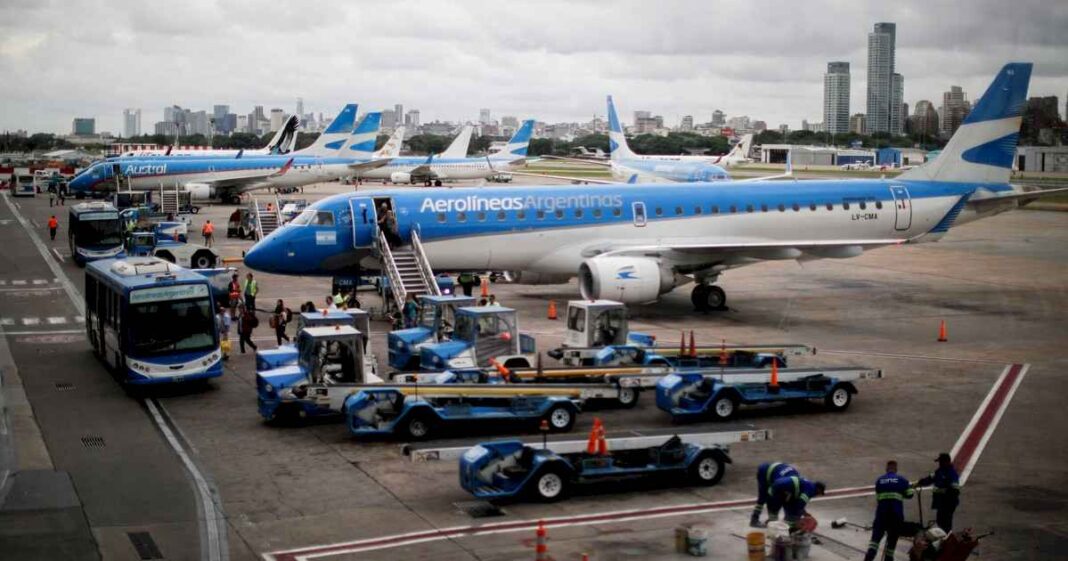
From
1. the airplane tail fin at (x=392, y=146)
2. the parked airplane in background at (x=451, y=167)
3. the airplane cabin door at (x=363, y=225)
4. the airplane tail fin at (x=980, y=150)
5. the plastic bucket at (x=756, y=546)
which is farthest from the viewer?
the airplane tail fin at (x=392, y=146)

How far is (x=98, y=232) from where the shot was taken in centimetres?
5372

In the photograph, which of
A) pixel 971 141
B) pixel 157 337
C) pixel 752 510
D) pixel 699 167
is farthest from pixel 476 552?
pixel 699 167

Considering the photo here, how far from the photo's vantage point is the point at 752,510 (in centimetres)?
1783

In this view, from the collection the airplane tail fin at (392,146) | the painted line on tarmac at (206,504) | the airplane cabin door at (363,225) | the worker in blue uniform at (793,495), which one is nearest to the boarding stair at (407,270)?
the airplane cabin door at (363,225)

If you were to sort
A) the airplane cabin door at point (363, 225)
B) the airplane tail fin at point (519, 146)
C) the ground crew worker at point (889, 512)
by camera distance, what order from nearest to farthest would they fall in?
the ground crew worker at point (889, 512) < the airplane cabin door at point (363, 225) < the airplane tail fin at point (519, 146)

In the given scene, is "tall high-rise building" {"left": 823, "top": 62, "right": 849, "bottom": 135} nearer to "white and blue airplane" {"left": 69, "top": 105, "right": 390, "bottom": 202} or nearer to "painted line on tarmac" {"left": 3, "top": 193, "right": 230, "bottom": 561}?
"painted line on tarmac" {"left": 3, "top": 193, "right": 230, "bottom": 561}

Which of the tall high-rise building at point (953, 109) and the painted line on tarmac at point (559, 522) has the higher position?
the tall high-rise building at point (953, 109)

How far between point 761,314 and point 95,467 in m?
24.5

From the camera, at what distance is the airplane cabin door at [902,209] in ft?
140

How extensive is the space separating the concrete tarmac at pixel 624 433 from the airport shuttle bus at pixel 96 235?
11.7 metres

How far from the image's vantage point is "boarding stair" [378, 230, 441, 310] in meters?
34.9

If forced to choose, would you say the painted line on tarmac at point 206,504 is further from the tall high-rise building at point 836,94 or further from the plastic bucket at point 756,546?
the tall high-rise building at point 836,94

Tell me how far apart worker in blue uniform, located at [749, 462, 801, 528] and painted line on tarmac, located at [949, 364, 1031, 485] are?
→ 484cm

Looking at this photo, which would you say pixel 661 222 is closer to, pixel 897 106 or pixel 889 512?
pixel 897 106
